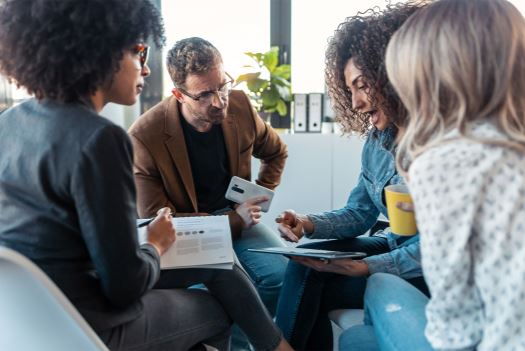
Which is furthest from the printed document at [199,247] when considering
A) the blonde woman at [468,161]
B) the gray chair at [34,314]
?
the blonde woman at [468,161]

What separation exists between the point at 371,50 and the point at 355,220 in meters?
0.57

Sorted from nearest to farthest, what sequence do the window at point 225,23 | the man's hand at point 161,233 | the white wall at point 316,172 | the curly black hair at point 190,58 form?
the man's hand at point 161,233 < the curly black hair at point 190,58 < the white wall at point 316,172 < the window at point 225,23

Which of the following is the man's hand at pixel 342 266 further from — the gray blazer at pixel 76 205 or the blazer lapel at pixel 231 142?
the blazer lapel at pixel 231 142

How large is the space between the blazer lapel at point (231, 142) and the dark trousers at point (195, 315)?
701mm

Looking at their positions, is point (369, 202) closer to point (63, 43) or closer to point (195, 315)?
point (195, 315)

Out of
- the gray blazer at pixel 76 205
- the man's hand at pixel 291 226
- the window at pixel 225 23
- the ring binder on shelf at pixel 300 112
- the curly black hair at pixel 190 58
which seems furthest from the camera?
the window at pixel 225 23

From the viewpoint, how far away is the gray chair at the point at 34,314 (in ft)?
2.64

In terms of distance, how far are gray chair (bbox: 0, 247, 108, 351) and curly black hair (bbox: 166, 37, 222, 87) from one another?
112 cm

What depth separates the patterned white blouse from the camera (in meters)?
0.76

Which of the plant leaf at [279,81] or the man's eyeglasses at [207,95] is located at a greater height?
the man's eyeglasses at [207,95]

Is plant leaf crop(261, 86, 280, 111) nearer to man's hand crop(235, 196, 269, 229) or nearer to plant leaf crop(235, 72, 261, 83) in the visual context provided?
plant leaf crop(235, 72, 261, 83)

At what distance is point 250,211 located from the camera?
1.86 metres

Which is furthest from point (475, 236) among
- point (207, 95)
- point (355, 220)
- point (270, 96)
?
point (270, 96)

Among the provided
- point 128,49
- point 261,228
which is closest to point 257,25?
point 261,228
